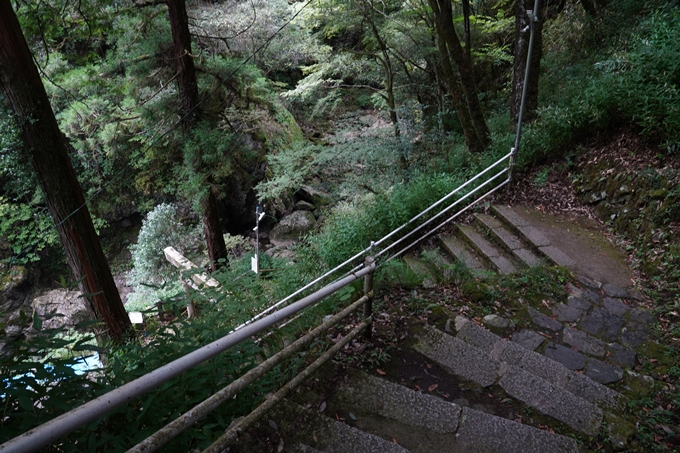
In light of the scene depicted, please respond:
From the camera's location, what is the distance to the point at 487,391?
8.67 feet

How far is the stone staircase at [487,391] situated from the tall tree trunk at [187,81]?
5.00 m

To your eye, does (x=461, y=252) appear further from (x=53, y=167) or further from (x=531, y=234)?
(x=53, y=167)

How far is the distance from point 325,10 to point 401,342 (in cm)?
1002

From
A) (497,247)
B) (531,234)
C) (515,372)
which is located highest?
(515,372)

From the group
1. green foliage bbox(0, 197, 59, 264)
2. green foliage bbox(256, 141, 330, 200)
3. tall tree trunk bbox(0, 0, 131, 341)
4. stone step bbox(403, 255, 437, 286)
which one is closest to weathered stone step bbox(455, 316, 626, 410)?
stone step bbox(403, 255, 437, 286)

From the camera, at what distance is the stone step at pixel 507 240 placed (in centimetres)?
488

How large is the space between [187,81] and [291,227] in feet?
23.0

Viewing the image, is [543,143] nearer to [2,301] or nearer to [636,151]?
[636,151]

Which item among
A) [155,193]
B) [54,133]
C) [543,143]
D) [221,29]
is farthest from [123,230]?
[543,143]

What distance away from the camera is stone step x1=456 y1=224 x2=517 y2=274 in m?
4.88

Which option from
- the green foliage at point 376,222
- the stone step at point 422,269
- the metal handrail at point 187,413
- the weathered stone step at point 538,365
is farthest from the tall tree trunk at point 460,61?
the metal handrail at point 187,413

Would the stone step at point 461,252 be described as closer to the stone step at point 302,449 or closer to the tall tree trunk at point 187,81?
the stone step at point 302,449

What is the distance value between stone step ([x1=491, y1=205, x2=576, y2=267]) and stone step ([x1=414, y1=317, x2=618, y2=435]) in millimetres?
2103

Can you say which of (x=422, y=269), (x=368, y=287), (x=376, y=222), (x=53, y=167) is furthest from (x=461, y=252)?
(x=53, y=167)
